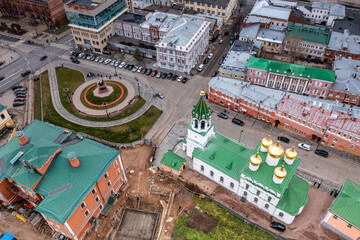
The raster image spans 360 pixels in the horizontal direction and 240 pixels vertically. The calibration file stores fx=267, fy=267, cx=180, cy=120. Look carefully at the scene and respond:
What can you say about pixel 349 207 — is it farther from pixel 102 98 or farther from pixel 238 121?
pixel 102 98

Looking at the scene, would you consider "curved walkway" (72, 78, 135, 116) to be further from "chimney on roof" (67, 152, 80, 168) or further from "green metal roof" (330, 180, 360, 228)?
"green metal roof" (330, 180, 360, 228)

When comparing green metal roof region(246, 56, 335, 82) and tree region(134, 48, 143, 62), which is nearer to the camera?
green metal roof region(246, 56, 335, 82)

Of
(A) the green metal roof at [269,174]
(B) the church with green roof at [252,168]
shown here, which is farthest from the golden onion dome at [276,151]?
(A) the green metal roof at [269,174]

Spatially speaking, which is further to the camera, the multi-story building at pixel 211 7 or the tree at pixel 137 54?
the multi-story building at pixel 211 7

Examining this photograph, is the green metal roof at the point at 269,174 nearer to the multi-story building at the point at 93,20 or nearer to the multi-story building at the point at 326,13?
the multi-story building at the point at 93,20

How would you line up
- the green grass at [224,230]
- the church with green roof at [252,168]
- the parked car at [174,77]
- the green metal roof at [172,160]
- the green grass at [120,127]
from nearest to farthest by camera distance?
the church with green roof at [252,168]
the green grass at [224,230]
the green metal roof at [172,160]
the green grass at [120,127]
the parked car at [174,77]

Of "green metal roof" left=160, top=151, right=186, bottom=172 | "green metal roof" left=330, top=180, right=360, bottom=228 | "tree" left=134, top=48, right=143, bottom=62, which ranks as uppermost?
"tree" left=134, top=48, right=143, bottom=62

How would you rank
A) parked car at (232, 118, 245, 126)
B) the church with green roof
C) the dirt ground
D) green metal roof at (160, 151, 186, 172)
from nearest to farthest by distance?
1. the church with green roof
2. the dirt ground
3. green metal roof at (160, 151, 186, 172)
4. parked car at (232, 118, 245, 126)

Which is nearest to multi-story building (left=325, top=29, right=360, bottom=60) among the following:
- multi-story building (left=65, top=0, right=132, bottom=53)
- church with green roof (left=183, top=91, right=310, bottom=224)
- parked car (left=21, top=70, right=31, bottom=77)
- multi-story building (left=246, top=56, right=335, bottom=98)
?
multi-story building (left=246, top=56, right=335, bottom=98)
